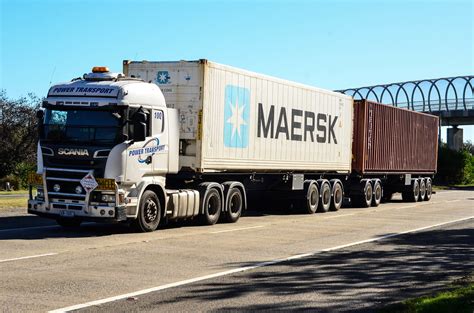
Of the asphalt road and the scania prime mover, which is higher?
the scania prime mover

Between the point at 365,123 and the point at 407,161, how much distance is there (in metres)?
5.73

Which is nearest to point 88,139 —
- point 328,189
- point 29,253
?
point 29,253

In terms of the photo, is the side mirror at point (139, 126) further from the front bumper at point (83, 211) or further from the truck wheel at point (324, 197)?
the truck wheel at point (324, 197)

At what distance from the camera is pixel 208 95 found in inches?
654

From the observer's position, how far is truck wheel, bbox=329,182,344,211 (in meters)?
24.1

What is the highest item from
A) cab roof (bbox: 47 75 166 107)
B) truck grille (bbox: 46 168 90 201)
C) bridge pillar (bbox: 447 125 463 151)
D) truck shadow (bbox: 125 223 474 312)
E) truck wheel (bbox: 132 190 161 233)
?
bridge pillar (bbox: 447 125 463 151)

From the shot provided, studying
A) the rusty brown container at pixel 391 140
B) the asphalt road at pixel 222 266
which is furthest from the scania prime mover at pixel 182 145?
the rusty brown container at pixel 391 140

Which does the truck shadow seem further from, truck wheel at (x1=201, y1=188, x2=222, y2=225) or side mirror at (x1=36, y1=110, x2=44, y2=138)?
side mirror at (x1=36, y1=110, x2=44, y2=138)

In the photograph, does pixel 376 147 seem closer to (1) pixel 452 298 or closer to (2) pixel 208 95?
(2) pixel 208 95

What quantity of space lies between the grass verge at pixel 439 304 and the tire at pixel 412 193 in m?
24.0

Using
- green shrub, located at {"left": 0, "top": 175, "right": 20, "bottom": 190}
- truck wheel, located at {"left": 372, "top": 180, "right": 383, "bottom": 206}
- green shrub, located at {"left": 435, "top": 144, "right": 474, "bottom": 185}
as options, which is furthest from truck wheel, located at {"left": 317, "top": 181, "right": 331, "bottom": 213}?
green shrub, located at {"left": 435, "top": 144, "right": 474, "bottom": 185}

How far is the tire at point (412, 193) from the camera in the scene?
31609 mm

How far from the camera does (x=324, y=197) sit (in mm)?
23281

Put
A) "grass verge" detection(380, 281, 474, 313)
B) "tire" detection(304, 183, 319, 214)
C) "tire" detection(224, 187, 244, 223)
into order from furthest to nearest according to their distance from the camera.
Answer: "tire" detection(304, 183, 319, 214) → "tire" detection(224, 187, 244, 223) → "grass verge" detection(380, 281, 474, 313)
